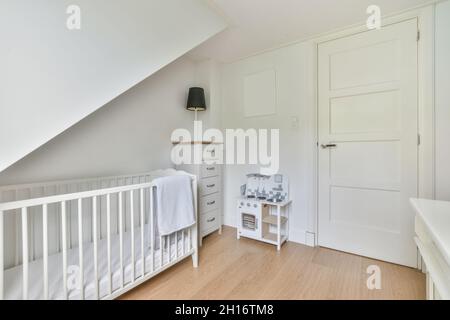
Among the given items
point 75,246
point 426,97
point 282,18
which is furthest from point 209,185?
point 426,97

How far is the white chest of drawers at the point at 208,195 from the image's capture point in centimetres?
219

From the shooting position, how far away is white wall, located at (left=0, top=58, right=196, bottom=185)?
4.91ft

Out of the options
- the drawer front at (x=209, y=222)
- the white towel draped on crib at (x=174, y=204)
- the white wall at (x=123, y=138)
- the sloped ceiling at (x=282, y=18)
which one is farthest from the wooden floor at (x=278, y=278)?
the sloped ceiling at (x=282, y=18)

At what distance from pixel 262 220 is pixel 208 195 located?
2.06 ft

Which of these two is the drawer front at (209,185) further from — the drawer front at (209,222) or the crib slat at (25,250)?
the crib slat at (25,250)

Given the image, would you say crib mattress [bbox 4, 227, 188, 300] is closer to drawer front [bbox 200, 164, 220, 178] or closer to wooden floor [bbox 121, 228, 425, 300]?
wooden floor [bbox 121, 228, 425, 300]

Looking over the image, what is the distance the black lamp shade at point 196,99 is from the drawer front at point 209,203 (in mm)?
1023

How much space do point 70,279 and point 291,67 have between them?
8.10 ft

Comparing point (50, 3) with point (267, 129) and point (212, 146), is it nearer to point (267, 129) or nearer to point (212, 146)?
point (212, 146)

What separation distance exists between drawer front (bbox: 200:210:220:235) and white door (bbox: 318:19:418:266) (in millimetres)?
1120

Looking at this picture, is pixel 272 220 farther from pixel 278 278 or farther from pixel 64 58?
pixel 64 58

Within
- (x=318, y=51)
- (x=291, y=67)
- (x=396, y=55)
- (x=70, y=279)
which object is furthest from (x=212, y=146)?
(x=396, y=55)

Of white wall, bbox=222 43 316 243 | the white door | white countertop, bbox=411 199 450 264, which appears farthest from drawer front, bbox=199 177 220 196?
white countertop, bbox=411 199 450 264
